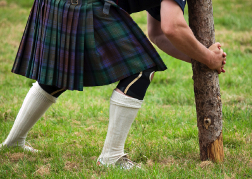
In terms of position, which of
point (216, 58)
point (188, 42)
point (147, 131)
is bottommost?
point (147, 131)

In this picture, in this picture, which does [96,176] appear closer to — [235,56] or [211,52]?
[211,52]

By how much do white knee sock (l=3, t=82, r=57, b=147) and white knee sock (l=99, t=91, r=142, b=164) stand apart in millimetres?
544

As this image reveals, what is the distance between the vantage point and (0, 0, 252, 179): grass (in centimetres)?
213

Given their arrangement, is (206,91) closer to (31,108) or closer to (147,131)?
(147,131)

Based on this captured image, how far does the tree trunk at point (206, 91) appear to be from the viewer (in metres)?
2.10

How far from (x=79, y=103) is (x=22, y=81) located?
1.41 metres

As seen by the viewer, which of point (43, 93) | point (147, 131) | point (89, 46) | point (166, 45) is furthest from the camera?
point (147, 131)

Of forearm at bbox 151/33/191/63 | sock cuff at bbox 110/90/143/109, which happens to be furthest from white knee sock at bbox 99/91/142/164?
forearm at bbox 151/33/191/63

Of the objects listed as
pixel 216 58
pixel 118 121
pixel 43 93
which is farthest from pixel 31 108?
pixel 216 58

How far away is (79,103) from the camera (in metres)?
3.92

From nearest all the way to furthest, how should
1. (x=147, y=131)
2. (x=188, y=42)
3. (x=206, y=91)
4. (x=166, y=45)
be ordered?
(x=188, y=42)
(x=206, y=91)
(x=166, y=45)
(x=147, y=131)

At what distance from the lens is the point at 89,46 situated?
200cm

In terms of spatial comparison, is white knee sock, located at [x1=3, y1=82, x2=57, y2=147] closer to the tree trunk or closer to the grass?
the grass

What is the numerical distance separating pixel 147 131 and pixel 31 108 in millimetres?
1160
